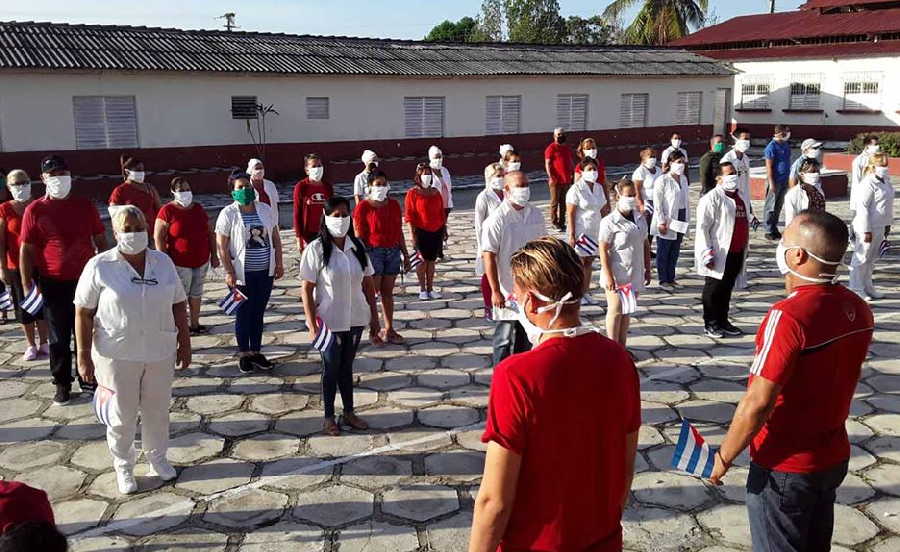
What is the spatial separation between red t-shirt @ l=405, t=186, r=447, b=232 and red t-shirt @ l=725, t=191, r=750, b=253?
3.19m

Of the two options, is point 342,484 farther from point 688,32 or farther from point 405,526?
point 688,32

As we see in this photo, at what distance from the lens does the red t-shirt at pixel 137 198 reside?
7.80 meters

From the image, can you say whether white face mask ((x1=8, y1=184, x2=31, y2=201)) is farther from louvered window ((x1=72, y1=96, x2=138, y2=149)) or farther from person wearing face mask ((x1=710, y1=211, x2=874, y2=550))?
louvered window ((x1=72, y1=96, x2=138, y2=149))

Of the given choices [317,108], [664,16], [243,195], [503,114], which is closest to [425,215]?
[243,195]

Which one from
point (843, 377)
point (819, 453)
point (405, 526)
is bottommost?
point (405, 526)

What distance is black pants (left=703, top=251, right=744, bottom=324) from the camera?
24.7 feet

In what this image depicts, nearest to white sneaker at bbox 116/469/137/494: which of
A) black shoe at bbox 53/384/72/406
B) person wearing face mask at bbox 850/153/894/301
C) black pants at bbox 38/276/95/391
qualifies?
black pants at bbox 38/276/95/391

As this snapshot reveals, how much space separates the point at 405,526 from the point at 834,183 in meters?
16.2

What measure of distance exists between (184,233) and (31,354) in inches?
77.8

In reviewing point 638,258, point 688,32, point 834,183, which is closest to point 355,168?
point 834,183

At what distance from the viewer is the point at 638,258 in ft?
22.0

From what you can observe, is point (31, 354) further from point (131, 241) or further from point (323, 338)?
point (323, 338)

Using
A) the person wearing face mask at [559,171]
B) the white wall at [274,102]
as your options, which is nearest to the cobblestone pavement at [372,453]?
the person wearing face mask at [559,171]

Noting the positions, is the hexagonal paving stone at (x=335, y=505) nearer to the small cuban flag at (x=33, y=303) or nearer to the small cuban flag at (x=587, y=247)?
the small cuban flag at (x=33, y=303)
